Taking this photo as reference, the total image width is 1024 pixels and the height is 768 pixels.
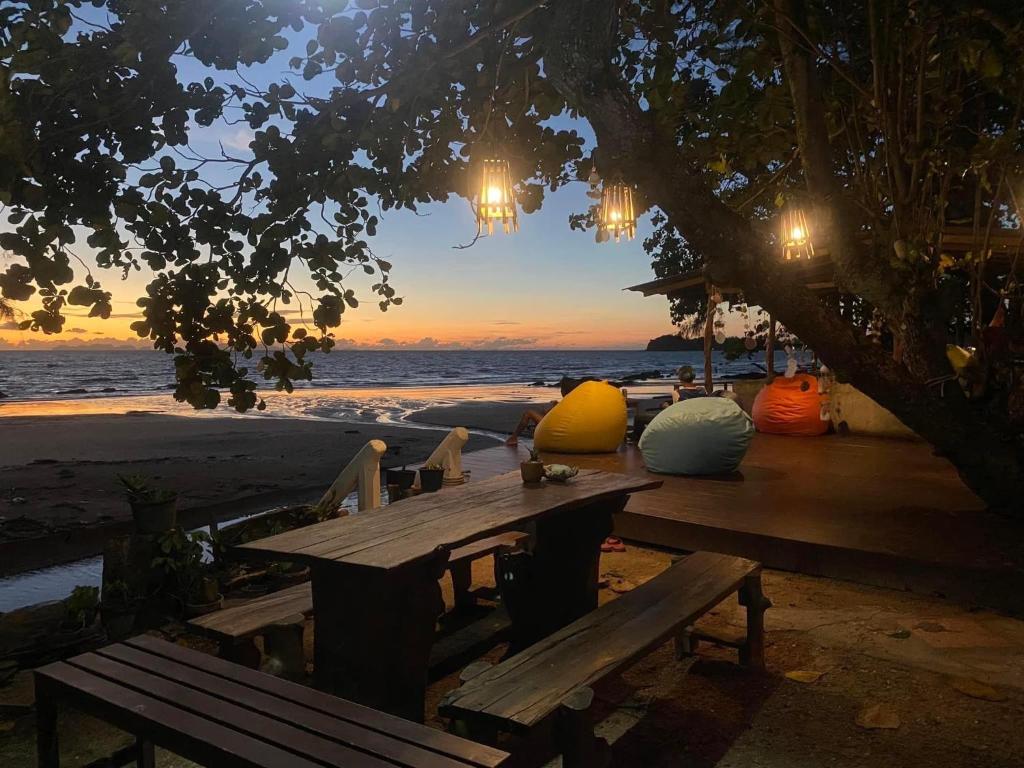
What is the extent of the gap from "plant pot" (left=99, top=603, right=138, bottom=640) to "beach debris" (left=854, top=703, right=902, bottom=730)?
161 inches

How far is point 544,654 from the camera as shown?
2578 millimetres

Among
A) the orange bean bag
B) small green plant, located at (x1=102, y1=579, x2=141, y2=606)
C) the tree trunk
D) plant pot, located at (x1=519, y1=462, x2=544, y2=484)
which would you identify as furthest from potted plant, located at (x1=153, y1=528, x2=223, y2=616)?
the orange bean bag

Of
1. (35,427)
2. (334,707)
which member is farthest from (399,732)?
(35,427)

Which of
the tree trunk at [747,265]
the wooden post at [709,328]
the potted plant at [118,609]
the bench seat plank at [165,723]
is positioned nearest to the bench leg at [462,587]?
the potted plant at [118,609]

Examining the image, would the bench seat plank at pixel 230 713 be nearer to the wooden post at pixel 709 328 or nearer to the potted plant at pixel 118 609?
the potted plant at pixel 118 609

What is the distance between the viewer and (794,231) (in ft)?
29.2

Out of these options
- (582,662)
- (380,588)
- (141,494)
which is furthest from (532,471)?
(141,494)

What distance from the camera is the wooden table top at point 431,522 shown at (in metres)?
2.69

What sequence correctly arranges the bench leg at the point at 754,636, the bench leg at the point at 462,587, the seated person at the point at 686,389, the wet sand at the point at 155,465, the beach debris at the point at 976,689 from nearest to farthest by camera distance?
the beach debris at the point at 976,689, the bench leg at the point at 754,636, the bench leg at the point at 462,587, the wet sand at the point at 155,465, the seated person at the point at 686,389

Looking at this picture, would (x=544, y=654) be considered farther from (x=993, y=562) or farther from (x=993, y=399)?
(x=993, y=399)

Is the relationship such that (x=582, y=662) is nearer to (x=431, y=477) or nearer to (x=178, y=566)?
(x=178, y=566)

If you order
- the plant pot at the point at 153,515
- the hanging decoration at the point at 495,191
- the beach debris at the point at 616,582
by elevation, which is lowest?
the beach debris at the point at 616,582

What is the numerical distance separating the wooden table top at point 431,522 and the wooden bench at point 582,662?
1.74 ft

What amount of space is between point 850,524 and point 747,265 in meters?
2.14
